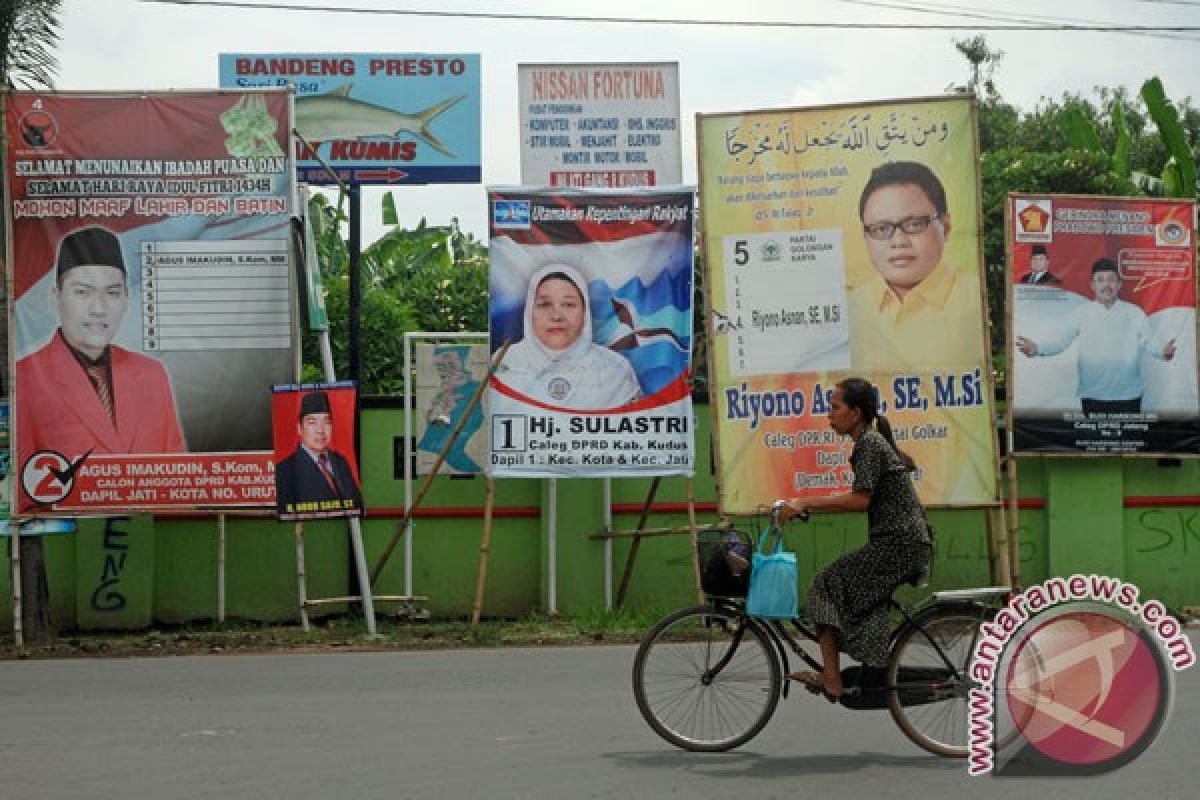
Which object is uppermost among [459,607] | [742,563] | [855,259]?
[855,259]

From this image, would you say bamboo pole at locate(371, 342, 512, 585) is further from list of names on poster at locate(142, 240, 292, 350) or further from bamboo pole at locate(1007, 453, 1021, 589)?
bamboo pole at locate(1007, 453, 1021, 589)

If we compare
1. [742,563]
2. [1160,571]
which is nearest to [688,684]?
[742,563]

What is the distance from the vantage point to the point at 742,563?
846 cm

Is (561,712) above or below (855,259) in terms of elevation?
below

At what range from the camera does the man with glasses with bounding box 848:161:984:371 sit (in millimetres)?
15242

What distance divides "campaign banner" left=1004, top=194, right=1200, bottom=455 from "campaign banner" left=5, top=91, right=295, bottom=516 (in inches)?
262

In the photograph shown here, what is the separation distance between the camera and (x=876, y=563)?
833 cm

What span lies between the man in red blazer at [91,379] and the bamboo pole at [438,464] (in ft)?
6.77

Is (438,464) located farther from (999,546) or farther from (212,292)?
(999,546)

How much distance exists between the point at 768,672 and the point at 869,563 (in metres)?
0.73

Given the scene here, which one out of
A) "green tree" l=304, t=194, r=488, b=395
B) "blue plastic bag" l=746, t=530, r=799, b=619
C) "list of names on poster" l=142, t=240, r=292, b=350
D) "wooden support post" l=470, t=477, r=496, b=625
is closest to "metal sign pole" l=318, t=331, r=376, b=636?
"list of names on poster" l=142, t=240, r=292, b=350

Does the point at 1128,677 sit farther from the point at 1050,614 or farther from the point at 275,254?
the point at 275,254

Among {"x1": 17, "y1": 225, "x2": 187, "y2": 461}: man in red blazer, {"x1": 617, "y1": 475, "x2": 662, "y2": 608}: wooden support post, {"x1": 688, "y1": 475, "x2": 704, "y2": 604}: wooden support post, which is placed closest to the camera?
{"x1": 17, "y1": 225, "x2": 187, "y2": 461}: man in red blazer

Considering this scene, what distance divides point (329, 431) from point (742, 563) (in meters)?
6.83
